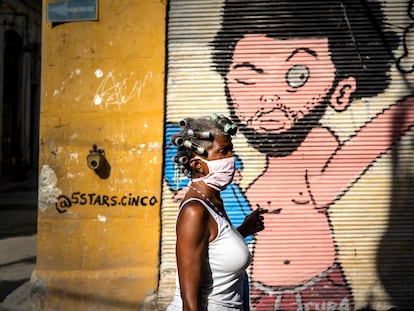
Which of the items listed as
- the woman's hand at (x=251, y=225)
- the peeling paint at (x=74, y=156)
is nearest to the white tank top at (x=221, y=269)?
the woman's hand at (x=251, y=225)

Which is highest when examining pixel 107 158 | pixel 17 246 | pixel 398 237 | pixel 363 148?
pixel 363 148

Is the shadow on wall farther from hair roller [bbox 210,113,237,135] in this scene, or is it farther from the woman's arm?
the woman's arm

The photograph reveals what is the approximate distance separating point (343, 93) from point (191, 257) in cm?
358

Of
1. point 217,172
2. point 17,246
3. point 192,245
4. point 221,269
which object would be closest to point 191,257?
point 192,245

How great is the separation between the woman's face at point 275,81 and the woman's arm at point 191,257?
312 centimetres

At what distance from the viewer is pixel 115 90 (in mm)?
5445

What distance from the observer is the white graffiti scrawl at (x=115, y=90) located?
5.43m

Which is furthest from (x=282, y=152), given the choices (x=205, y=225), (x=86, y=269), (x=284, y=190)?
(x=205, y=225)

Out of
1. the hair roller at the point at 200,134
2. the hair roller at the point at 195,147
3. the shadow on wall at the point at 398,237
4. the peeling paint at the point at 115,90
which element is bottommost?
the shadow on wall at the point at 398,237

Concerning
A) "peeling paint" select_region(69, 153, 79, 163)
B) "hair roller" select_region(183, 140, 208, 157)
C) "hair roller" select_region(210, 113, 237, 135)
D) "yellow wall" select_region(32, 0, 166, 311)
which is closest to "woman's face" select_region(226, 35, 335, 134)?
"yellow wall" select_region(32, 0, 166, 311)

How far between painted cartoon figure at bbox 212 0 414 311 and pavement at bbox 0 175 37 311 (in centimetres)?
277

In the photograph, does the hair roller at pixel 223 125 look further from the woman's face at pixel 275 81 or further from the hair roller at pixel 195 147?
the woman's face at pixel 275 81

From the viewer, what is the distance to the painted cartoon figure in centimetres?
547

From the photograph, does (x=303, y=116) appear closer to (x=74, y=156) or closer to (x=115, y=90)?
(x=115, y=90)
